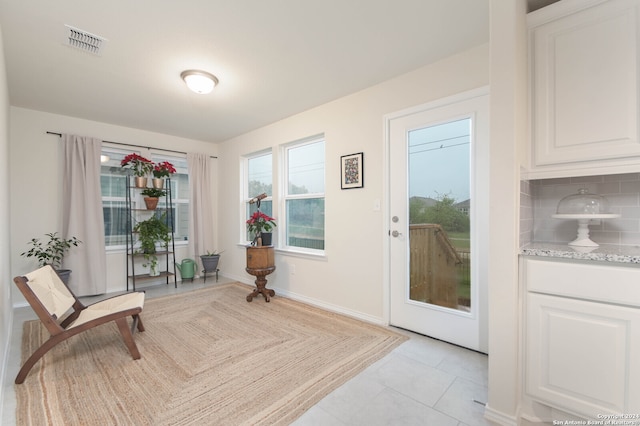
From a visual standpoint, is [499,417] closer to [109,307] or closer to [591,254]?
[591,254]

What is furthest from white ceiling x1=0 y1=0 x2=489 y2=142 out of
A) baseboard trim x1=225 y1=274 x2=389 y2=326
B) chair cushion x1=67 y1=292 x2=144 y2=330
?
baseboard trim x1=225 y1=274 x2=389 y2=326

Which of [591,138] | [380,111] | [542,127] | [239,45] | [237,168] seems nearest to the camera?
[591,138]

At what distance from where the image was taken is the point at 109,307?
235 cm

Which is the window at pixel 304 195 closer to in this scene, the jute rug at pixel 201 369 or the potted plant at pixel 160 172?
the jute rug at pixel 201 369

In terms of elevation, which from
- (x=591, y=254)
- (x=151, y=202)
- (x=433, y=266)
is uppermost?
(x=151, y=202)

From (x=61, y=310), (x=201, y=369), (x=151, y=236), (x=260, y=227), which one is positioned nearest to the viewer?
(x=201, y=369)

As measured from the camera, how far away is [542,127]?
1.54 meters

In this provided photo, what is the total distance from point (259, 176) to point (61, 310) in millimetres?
2771

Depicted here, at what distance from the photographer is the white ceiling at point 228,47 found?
1763 millimetres

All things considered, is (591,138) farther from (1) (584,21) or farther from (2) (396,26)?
(2) (396,26)

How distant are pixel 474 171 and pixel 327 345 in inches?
73.0

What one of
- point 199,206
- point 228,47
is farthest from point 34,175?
point 228,47

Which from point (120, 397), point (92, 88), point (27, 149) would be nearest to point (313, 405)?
point (120, 397)

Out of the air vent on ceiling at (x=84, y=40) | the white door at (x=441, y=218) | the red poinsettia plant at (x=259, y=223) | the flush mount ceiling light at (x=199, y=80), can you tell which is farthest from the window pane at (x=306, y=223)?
the air vent on ceiling at (x=84, y=40)
